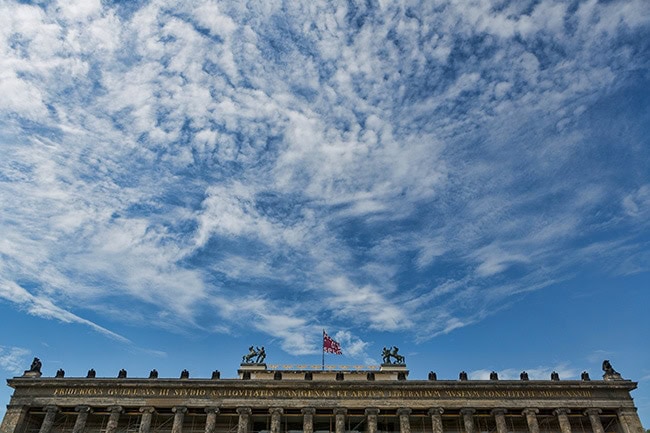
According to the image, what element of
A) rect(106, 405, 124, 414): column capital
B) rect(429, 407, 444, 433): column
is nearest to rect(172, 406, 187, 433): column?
rect(106, 405, 124, 414): column capital

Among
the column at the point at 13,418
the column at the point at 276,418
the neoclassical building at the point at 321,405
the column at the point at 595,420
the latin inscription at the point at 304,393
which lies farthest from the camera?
the latin inscription at the point at 304,393

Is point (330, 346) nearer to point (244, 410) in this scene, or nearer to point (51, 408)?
point (244, 410)

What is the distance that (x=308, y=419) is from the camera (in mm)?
45719

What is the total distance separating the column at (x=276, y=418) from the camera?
1774 inches

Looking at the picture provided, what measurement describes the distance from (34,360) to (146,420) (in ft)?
44.0

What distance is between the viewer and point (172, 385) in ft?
155

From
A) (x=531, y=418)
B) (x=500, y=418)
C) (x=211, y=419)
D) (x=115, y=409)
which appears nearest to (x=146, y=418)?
(x=115, y=409)

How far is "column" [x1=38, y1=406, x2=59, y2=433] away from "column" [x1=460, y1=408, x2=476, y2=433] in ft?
122

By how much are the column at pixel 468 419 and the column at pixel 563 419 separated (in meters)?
7.88

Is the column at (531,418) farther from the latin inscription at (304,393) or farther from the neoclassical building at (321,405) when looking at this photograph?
the latin inscription at (304,393)

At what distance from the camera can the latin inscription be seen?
46.8 meters

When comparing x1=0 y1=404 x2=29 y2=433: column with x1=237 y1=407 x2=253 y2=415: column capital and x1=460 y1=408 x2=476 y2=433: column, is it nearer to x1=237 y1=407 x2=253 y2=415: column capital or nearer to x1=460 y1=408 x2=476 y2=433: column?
x1=237 y1=407 x2=253 y2=415: column capital

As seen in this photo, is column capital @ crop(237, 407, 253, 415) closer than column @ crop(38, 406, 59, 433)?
No

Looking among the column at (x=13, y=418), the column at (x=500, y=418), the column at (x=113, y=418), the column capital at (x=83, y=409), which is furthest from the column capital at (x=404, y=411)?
the column at (x=13, y=418)
